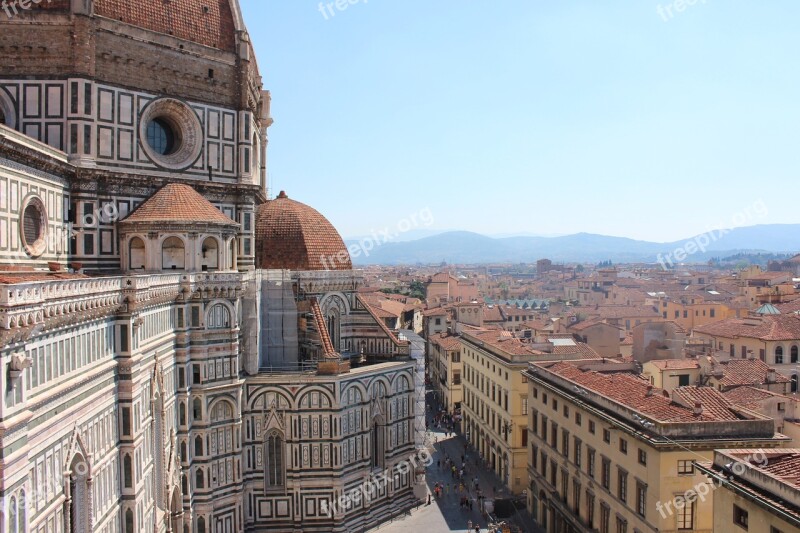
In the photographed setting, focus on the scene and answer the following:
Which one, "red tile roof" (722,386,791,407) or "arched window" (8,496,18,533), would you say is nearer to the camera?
"arched window" (8,496,18,533)

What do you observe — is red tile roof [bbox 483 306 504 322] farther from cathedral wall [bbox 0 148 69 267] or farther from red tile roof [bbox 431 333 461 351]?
cathedral wall [bbox 0 148 69 267]

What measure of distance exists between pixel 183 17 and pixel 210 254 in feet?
32.0

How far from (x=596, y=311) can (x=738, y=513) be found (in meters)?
65.9

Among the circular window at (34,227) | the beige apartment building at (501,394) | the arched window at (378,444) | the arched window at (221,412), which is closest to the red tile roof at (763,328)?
the beige apartment building at (501,394)

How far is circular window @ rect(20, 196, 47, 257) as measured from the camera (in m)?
22.4

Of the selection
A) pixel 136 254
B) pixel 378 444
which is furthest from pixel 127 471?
pixel 378 444

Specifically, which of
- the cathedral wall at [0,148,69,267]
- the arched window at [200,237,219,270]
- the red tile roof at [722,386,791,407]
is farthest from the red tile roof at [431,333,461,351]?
the cathedral wall at [0,148,69,267]

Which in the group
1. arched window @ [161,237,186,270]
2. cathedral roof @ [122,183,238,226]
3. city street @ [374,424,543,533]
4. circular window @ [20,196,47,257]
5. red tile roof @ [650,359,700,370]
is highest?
cathedral roof @ [122,183,238,226]

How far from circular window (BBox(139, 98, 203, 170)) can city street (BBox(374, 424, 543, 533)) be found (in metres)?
17.7

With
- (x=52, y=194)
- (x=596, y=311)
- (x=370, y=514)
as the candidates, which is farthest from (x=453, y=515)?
(x=596, y=311)

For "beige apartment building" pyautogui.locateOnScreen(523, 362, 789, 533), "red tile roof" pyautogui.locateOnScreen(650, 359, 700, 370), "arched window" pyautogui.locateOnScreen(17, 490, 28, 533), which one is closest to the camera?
"arched window" pyautogui.locateOnScreen(17, 490, 28, 533)

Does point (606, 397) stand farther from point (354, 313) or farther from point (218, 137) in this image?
point (218, 137)

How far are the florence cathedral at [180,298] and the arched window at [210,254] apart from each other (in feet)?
0.24

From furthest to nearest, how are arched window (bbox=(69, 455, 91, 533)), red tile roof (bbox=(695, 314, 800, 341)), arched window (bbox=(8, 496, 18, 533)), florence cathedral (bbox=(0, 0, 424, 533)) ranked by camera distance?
red tile roof (bbox=(695, 314, 800, 341))
florence cathedral (bbox=(0, 0, 424, 533))
arched window (bbox=(69, 455, 91, 533))
arched window (bbox=(8, 496, 18, 533))
